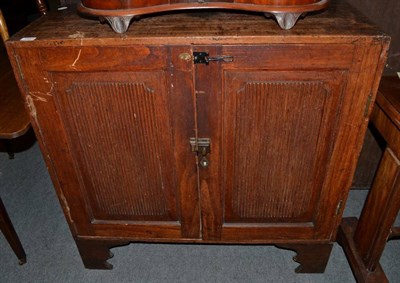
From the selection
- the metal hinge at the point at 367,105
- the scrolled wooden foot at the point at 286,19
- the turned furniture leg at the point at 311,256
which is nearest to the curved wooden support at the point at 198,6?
the scrolled wooden foot at the point at 286,19

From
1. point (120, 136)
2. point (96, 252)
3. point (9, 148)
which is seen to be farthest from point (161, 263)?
point (9, 148)

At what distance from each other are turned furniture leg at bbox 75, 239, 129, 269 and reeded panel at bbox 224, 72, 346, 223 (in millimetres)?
605

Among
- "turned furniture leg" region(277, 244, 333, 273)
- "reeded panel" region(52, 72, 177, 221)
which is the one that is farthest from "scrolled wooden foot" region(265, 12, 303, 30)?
"turned furniture leg" region(277, 244, 333, 273)

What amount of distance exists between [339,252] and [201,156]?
1.08 meters

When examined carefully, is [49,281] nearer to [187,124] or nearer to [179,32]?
[187,124]

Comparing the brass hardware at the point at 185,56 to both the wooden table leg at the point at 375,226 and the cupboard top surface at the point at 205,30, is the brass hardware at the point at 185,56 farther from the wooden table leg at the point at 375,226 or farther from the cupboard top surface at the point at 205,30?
the wooden table leg at the point at 375,226

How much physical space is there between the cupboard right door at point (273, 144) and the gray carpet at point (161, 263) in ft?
1.06

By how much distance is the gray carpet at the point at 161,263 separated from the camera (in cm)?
177

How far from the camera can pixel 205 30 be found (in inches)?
42.9

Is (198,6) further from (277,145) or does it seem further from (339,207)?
(339,207)

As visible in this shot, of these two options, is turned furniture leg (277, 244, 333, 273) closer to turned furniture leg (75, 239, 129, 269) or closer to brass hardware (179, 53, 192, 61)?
turned furniture leg (75, 239, 129, 269)

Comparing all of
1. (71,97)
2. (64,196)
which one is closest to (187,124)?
(71,97)

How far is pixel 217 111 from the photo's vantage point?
120cm

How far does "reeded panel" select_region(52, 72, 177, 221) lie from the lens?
46.4 inches
